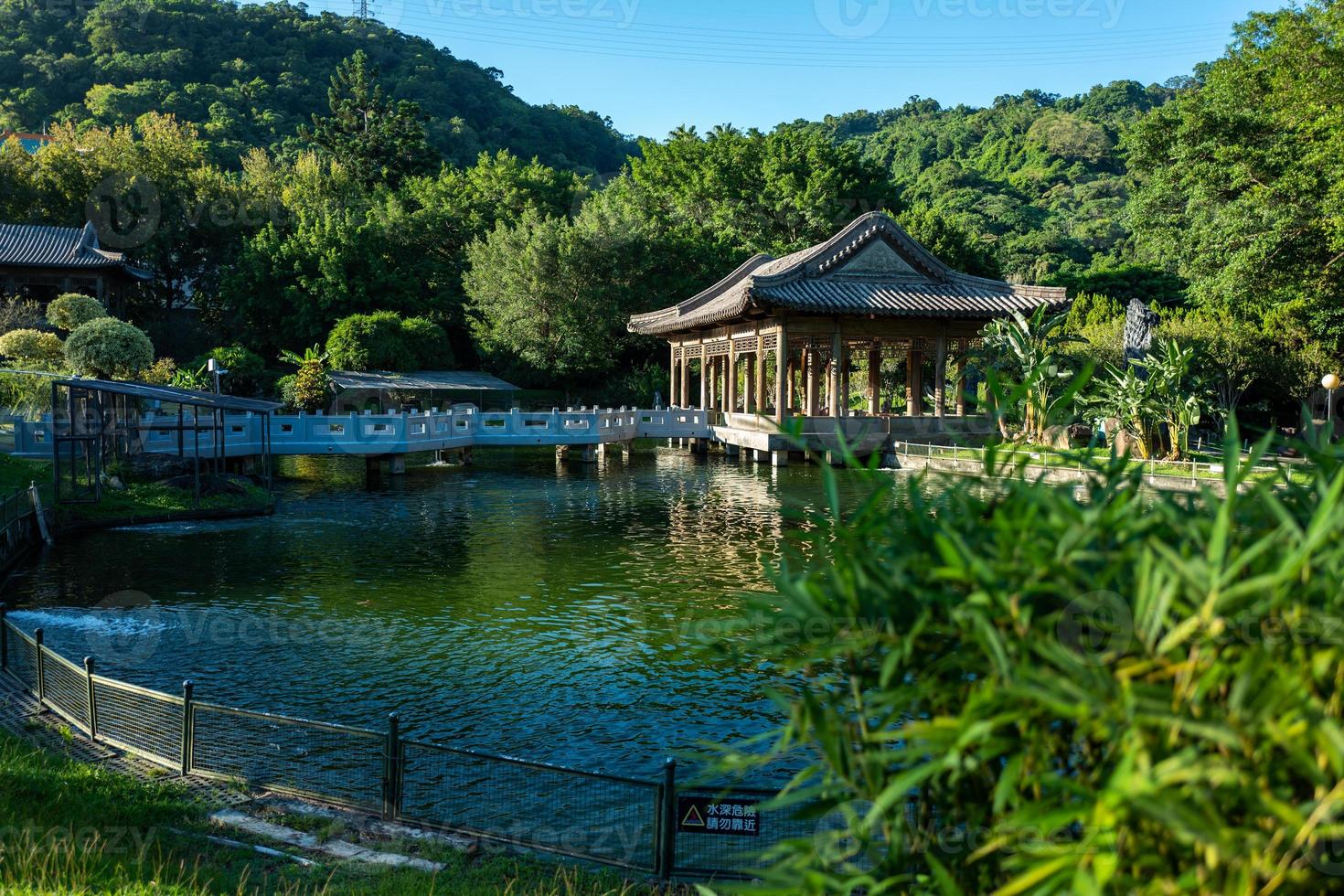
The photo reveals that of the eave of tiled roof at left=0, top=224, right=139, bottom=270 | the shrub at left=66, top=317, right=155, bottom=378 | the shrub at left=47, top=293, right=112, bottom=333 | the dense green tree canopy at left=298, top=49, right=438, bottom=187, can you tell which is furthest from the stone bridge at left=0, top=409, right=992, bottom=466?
the dense green tree canopy at left=298, top=49, right=438, bottom=187

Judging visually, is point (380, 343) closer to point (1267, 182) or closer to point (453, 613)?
point (453, 613)

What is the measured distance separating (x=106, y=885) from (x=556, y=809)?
121 inches

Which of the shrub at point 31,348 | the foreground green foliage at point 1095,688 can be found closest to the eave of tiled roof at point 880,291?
the shrub at point 31,348

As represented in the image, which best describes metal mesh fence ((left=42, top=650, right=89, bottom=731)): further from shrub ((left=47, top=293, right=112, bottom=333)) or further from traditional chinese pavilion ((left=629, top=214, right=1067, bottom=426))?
shrub ((left=47, top=293, right=112, bottom=333))

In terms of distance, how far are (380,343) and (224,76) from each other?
142 feet

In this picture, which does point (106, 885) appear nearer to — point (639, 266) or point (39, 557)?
point (39, 557)

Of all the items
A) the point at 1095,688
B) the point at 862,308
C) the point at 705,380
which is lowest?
the point at 1095,688

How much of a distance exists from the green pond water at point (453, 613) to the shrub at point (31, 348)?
1177 cm

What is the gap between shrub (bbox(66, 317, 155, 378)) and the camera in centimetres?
2600

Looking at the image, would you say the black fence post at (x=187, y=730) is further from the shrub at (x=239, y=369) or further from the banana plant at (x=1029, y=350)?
the shrub at (x=239, y=369)

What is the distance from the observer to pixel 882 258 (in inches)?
1369

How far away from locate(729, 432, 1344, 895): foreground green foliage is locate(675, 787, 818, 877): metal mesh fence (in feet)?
11.3

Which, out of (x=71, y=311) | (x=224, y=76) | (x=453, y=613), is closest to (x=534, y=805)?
(x=453, y=613)

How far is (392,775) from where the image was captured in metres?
7.23
